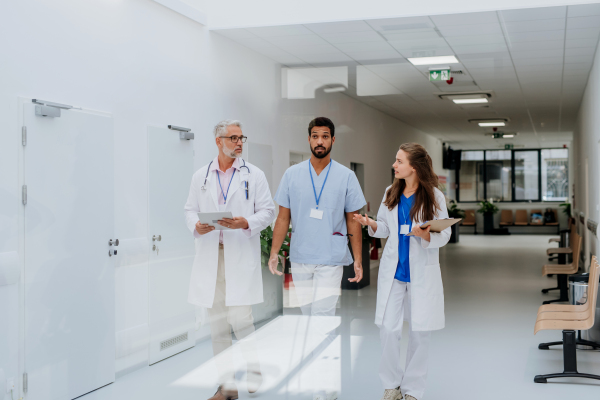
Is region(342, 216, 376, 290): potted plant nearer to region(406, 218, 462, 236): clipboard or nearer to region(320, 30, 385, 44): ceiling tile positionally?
region(406, 218, 462, 236): clipboard

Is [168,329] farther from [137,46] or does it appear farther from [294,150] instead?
[137,46]

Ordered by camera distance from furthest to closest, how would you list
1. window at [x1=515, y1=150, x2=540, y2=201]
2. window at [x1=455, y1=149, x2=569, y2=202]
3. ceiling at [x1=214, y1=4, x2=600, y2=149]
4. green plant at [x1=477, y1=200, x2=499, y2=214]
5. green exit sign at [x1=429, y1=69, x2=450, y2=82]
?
window at [x1=515, y1=150, x2=540, y2=201] < window at [x1=455, y1=149, x2=569, y2=202] < green plant at [x1=477, y1=200, x2=499, y2=214] < green exit sign at [x1=429, y1=69, x2=450, y2=82] < ceiling at [x1=214, y1=4, x2=600, y2=149]

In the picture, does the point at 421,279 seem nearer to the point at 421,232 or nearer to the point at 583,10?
the point at 421,232

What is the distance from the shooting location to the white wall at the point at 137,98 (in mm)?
3498

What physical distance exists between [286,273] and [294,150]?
3.51 ft

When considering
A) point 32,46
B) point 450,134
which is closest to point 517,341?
point 450,134

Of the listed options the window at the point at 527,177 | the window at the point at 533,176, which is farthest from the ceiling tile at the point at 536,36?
the window at the point at 527,177

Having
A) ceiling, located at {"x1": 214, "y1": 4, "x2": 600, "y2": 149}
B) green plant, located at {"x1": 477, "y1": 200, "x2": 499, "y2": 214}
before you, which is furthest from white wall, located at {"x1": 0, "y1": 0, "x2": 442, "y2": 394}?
green plant, located at {"x1": 477, "y1": 200, "x2": 499, "y2": 214}

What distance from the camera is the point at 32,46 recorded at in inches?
142

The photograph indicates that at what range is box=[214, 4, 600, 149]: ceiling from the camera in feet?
16.8

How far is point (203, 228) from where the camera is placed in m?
3.66

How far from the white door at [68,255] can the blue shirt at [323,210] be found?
1.34m

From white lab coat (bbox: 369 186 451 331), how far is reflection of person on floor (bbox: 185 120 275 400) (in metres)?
0.84

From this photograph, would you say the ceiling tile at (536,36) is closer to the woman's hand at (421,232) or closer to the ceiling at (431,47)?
the ceiling at (431,47)
